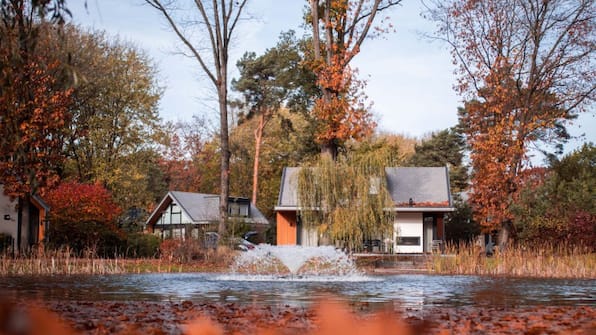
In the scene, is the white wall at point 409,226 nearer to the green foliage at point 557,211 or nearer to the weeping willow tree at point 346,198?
the green foliage at point 557,211

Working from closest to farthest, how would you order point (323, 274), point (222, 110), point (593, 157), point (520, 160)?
point (323, 274) < point (222, 110) < point (520, 160) < point (593, 157)

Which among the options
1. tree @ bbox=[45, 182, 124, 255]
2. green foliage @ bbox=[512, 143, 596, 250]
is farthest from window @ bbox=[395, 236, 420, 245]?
tree @ bbox=[45, 182, 124, 255]

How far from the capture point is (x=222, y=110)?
29.0 metres

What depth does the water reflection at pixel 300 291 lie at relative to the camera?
468 inches

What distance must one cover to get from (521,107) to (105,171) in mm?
23492

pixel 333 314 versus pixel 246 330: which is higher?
pixel 333 314

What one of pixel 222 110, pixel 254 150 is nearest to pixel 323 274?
pixel 222 110

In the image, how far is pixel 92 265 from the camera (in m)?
21.8

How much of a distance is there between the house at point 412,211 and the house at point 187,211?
9692 mm

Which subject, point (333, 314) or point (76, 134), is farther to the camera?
point (76, 134)

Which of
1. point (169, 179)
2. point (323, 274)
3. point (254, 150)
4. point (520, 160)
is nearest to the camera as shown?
point (323, 274)

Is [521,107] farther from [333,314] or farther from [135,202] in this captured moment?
[333,314]

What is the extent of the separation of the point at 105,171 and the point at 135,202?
155 inches

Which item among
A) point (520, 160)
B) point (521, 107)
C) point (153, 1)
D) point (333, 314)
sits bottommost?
point (333, 314)
